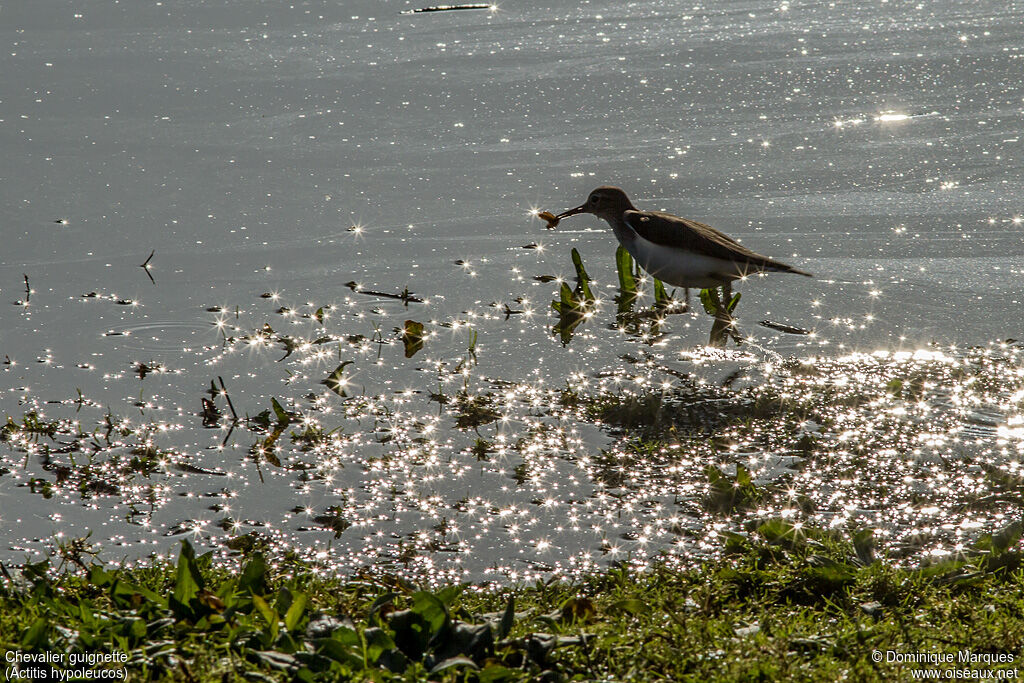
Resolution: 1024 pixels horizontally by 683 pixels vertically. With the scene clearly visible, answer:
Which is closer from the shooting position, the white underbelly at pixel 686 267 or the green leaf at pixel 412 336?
the green leaf at pixel 412 336

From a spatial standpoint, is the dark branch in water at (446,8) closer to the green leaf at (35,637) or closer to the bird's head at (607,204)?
the bird's head at (607,204)

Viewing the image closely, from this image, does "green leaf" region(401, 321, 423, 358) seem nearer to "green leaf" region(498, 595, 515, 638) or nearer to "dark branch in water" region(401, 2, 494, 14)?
"green leaf" region(498, 595, 515, 638)

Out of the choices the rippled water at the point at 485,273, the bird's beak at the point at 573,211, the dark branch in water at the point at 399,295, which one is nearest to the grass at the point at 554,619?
the rippled water at the point at 485,273

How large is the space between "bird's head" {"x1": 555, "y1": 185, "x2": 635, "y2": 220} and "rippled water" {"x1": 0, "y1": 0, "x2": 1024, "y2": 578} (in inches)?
12.8

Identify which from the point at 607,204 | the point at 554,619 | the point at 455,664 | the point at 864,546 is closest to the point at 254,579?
the point at 455,664

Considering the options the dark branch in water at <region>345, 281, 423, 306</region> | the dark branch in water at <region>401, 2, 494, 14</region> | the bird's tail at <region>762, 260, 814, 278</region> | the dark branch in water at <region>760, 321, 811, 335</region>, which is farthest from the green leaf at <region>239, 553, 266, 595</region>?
the dark branch in water at <region>401, 2, 494, 14</region>

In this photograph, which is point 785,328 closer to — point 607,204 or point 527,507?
point 607,204

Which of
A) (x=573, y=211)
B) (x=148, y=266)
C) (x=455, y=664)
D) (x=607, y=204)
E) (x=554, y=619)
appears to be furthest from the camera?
(x=573, y=211)

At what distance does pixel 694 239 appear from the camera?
6.72 metres

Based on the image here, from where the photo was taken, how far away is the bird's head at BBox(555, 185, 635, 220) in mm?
7605

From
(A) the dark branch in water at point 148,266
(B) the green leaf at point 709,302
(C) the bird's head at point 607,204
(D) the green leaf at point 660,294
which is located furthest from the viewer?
(C) the bird's head at point 607,204

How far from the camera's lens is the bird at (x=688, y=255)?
6.67m

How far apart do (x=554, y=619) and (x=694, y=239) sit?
12.0 feet

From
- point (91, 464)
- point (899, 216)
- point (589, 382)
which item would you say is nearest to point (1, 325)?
point (91, 464)
